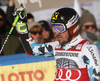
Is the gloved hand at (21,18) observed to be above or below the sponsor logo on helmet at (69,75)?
above

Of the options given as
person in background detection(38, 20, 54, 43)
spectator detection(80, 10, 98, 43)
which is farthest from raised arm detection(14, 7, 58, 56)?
spectator detection(80, 10, 98, 43)

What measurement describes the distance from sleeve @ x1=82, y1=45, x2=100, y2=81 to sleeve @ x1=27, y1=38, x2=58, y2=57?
68 cm

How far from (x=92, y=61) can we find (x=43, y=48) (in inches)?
38.6

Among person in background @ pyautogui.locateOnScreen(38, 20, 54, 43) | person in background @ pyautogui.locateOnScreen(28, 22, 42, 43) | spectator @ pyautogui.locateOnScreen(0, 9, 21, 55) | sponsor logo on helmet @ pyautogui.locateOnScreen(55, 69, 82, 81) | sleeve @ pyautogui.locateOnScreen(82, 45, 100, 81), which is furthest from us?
person in background @ pyautogui.locateOnScreen(38, 20, 54, 43)

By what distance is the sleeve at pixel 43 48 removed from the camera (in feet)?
15.0

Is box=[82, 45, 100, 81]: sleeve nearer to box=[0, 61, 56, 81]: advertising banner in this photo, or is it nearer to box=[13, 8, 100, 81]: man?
box=[13, 8, 100, 81]: man

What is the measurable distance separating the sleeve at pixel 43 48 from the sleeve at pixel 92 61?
2.23ft

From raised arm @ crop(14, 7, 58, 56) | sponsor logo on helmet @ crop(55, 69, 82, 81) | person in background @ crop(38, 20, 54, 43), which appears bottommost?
sponsor logo on helmet @ crop(55, 69, 82, 81)

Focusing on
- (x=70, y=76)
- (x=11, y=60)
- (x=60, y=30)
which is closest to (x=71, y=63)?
(x=70, y=76)

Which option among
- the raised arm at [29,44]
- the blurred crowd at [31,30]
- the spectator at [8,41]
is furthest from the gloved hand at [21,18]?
the spectator at [8,41]

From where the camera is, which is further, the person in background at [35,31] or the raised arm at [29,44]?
the person in background at [35,31]

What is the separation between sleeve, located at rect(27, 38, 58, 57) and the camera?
15.0 feet

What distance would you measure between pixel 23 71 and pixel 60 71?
99 centimetres

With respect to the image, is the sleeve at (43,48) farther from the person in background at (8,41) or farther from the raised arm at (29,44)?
the person in background at (8,41)
